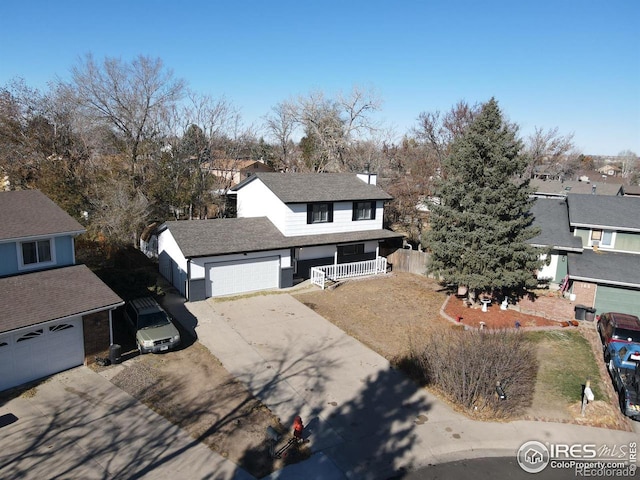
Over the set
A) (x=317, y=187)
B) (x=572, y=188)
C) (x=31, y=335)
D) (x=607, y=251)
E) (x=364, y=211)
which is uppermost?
(x=317, y=187)

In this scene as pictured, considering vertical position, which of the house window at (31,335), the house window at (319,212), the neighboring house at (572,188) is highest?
the neighboring house at (572,188)

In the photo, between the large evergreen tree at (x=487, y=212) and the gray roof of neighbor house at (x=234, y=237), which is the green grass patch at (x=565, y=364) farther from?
the gray roof of neighbor house at (x=234, y=237)

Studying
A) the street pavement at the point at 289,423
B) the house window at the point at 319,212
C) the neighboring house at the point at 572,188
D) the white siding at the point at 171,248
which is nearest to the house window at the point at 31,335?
the street pavement at the point at 289,423

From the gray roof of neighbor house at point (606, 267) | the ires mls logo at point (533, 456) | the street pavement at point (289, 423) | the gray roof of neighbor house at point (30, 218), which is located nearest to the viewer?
the street pavement at point (289, 423)

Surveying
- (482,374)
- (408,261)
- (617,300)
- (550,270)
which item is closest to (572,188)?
(550,270)

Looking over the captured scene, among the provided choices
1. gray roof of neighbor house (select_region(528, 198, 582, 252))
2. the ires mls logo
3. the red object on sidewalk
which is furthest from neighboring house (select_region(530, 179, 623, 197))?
the red object on sidewalk
